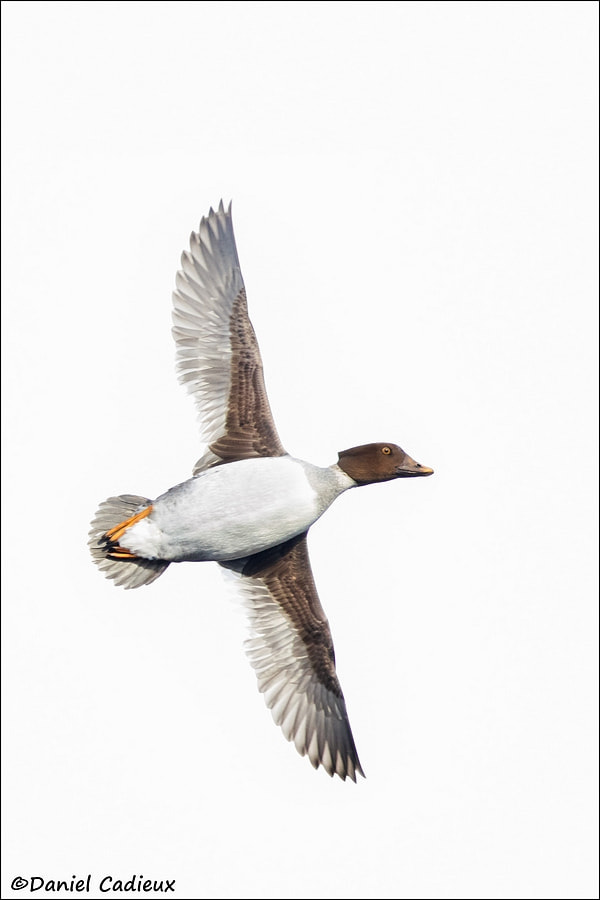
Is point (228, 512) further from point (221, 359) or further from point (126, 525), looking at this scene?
point (221, 359)

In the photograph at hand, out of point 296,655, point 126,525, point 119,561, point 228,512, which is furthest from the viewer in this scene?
point 296,655

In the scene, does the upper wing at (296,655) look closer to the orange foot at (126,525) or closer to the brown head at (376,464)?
the brown head at (376,464)

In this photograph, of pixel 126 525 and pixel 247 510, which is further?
pixel 126 525

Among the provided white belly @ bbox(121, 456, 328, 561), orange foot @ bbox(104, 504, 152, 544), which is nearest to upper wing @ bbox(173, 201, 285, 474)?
white belly @ bbox(121, 456, 328, 561)

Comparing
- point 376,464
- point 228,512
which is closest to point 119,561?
→ point 228,512

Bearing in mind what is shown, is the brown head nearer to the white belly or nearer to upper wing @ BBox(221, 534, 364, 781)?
the white belly
